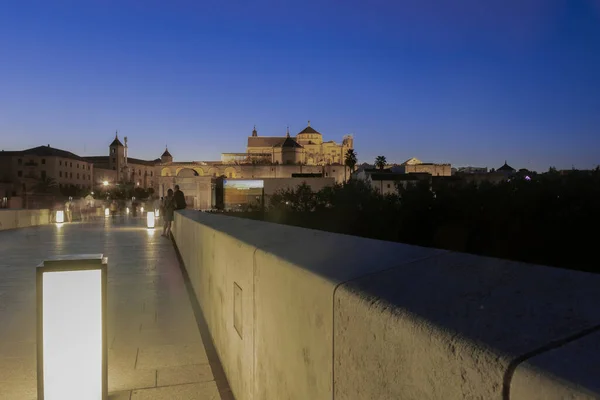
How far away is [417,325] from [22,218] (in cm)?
2755

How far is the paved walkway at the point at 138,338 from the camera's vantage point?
3959 millimetres

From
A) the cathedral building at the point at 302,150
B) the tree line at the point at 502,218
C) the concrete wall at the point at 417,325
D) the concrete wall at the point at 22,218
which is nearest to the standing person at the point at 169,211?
the tree line at the point at 502,218

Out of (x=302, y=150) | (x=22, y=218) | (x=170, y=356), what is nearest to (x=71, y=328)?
(x=170, y=356)

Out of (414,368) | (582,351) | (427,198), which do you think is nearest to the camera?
(582,351)

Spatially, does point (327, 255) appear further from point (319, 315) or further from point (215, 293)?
point (215, 293)

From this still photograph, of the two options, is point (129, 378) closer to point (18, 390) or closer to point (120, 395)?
point (120, 395)

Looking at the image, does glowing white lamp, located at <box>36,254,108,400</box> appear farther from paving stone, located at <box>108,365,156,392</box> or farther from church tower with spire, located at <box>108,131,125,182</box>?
church tower with spire, located at <box>108,131,125,182</box>

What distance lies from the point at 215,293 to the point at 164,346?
0.84 metres

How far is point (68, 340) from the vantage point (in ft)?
10.8

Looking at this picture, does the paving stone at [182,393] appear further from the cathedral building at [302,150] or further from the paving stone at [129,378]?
the cathedral building at [302,150]

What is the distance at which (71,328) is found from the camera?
3291 millimetres

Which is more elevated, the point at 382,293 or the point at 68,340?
the point at 382,293

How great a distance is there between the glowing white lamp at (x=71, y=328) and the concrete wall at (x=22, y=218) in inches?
846

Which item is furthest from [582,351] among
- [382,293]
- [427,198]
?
[427,198]
